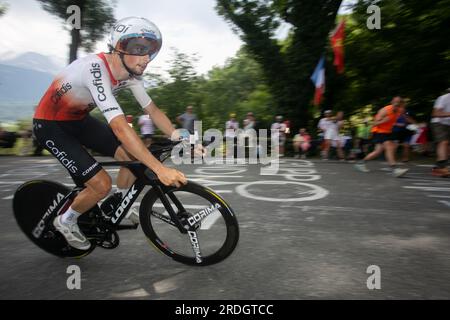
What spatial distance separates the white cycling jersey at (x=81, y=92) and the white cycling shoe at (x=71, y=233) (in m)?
0.87

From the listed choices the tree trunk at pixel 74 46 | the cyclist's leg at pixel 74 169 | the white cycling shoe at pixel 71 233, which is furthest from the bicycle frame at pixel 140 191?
the tree trunk at pixel 74 46

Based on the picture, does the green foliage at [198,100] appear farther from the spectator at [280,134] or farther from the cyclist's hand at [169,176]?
the cyclist's hand at [169,176]

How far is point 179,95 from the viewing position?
59.6ft

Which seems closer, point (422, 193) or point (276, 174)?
point (422, 193)

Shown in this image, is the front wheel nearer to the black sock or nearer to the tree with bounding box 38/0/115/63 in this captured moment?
the black sock

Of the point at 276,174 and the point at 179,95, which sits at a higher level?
the point at 179,95

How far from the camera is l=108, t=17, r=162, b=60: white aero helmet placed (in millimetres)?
2393

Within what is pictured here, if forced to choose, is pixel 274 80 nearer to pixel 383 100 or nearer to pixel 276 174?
pixel 383 100

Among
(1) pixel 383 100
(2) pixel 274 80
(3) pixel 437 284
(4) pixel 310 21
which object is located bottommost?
(3) pixel 437 284

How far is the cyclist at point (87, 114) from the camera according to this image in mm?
2326

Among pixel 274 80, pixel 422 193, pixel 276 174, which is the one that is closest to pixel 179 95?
pixel 274 80

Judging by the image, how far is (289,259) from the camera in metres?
3.04

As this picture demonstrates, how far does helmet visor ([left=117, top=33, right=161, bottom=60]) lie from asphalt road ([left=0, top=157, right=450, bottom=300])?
1.81m

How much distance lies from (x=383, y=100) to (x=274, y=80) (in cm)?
473
